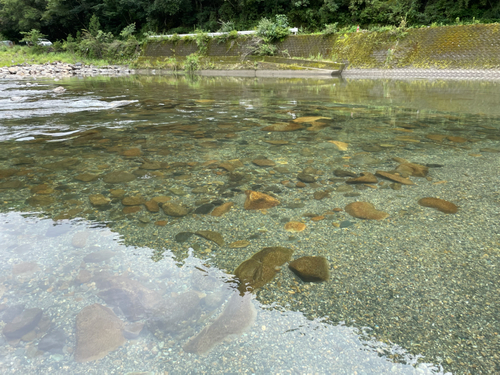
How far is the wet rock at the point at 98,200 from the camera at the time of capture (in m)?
2.27

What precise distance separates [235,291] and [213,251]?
369 millimetres

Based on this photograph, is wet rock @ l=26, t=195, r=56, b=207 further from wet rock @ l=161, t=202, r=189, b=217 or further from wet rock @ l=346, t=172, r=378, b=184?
wet rock @ l=346, t=172, r=378, b=184

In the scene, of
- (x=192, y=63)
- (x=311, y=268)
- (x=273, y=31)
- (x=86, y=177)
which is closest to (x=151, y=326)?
(x=311, y=268)

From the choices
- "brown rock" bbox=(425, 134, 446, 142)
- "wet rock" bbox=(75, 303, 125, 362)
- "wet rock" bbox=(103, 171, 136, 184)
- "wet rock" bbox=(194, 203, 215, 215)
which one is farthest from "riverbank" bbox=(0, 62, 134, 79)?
"wet rock" bbox=(75, 303, 125, 362)

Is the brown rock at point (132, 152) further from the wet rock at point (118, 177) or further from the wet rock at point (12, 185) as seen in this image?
the wet rock at point (12, 185)

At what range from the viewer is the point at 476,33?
12.1 metres

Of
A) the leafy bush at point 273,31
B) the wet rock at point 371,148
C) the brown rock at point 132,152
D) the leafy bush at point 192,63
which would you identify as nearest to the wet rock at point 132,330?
the brown rock at point 132,152

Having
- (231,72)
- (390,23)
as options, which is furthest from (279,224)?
(390,23)

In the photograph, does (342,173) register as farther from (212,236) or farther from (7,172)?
(7,172)

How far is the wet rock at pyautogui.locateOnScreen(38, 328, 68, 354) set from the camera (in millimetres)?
1116

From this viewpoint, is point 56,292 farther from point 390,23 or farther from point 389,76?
point 390,23

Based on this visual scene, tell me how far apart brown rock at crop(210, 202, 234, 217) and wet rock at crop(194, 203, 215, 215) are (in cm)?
4

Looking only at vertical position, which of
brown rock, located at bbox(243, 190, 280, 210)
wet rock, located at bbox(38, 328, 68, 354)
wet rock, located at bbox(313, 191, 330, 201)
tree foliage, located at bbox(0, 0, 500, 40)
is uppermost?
tree foliage, located at bbox(0, 0, 500, 40)

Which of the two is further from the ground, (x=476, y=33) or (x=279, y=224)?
(x=476, y=33)
